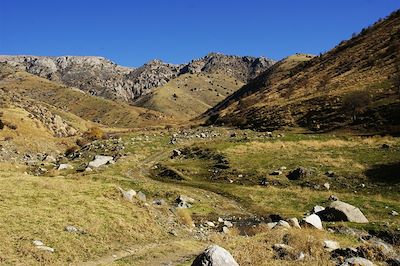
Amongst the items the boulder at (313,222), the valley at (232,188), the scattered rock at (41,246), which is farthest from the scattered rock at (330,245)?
the scattered rock at (41,246)

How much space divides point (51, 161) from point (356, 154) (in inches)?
1895

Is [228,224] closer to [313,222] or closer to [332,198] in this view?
[313,222]

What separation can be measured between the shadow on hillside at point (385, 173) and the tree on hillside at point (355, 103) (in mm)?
30551

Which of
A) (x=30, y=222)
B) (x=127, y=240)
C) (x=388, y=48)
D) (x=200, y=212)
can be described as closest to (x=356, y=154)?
(x=200, y=212)

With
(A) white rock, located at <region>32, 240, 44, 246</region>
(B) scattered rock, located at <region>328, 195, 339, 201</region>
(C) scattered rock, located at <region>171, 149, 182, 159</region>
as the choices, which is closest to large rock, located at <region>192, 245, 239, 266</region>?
(A) white rock, located at <region>32, 240, 44, 246</region>

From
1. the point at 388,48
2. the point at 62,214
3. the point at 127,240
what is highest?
the point at 388,48

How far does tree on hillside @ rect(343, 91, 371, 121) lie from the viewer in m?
79.8

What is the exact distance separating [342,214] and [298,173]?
18.4 metres

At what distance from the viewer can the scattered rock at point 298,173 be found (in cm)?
5009

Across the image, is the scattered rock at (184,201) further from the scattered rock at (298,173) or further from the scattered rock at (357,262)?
the scattered rock at (357,262)

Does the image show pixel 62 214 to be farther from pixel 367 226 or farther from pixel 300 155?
pixel 300 155

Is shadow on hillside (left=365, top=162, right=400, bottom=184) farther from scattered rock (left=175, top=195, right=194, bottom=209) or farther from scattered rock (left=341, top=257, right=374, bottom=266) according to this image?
scattered rock (left=341, top=257, right=374, bottom=266)

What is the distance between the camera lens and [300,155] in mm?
59875

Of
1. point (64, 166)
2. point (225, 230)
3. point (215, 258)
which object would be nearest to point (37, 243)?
point (215, 258)
